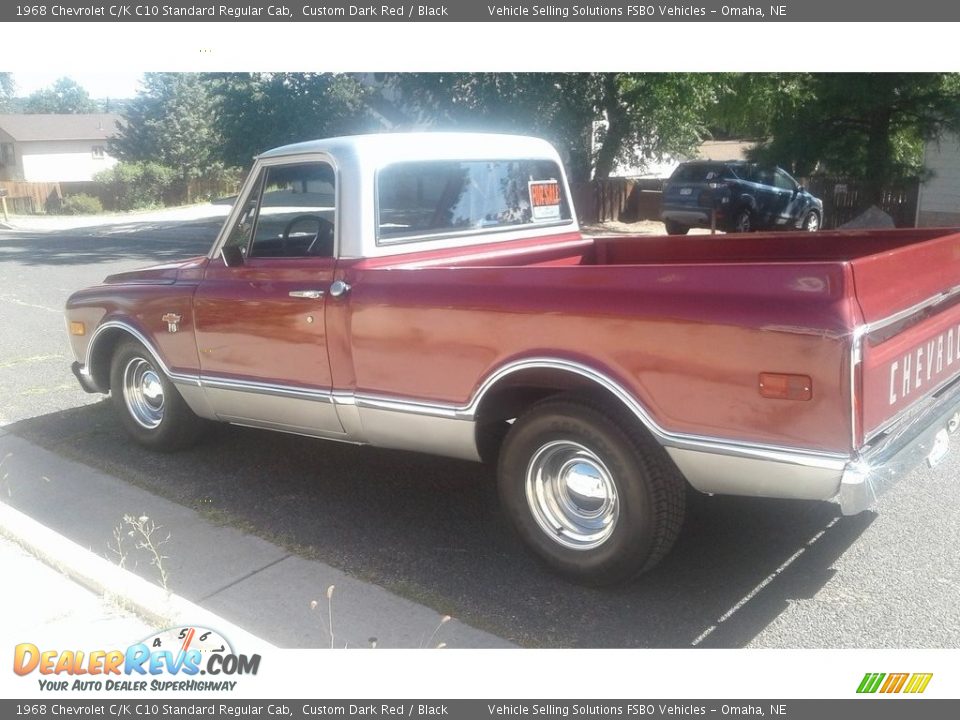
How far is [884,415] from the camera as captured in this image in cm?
338

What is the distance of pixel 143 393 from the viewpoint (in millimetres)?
5902

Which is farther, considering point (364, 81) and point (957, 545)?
point (364, 81)

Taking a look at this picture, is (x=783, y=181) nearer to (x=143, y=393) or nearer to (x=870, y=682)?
(x=143, y=393)

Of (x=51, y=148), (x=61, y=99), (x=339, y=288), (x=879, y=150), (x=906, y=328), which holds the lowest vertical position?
(x=906, y=328)

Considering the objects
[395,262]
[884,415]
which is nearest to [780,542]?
[884,415]

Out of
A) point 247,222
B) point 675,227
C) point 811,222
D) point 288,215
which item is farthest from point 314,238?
point 811,222

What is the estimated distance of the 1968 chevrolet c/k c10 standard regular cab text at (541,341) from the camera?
3.20m

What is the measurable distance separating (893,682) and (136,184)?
44773mm

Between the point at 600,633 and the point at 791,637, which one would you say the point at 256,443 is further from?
the point at 791,637

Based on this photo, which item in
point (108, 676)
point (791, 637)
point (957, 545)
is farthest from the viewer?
point (957, 545)

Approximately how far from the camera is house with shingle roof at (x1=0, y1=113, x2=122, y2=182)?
2325 inches

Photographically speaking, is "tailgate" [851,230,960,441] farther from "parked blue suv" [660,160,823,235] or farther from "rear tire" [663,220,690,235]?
"rear tire" [663,220,690,235]

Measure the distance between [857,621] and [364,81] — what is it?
21.8 m

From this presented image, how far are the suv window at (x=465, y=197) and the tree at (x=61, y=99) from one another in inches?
4349
